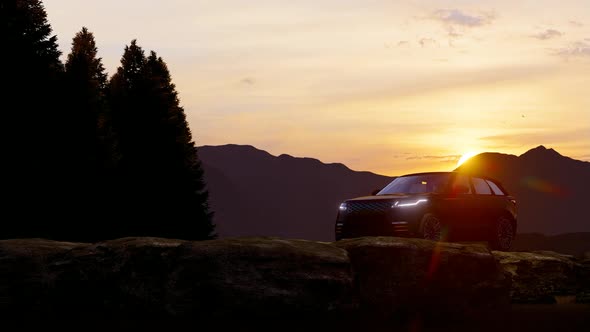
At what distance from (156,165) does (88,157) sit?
10.2m

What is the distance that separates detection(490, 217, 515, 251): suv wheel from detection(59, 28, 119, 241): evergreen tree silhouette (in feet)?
70.6

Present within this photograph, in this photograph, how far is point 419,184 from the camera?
784 inches

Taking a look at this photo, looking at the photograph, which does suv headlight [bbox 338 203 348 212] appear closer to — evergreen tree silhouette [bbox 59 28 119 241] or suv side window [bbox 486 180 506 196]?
suv side window [bbox 486 180 506 196]

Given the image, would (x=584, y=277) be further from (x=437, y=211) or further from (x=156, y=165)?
(x=156, y=165)

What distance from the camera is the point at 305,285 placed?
47.0ft

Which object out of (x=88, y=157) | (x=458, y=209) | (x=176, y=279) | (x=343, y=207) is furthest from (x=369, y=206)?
(x=88, y=157)

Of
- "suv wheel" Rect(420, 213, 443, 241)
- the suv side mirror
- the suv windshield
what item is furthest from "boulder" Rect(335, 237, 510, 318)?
the suv windshield

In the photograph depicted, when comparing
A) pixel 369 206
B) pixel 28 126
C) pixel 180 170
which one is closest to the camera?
pixel 369 206

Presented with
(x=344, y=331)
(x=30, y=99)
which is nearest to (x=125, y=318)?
(x=344, y=331)

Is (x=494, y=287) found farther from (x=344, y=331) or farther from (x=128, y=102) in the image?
(x=128, y=102)

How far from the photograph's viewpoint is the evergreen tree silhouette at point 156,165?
48.5 meters

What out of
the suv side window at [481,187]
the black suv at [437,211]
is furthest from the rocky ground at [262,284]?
the suv side window at [481,187]

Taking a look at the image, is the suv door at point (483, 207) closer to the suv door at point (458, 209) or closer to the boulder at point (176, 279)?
the suv door at point (458, 209)

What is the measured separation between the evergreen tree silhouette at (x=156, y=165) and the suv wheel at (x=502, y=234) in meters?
29.0
